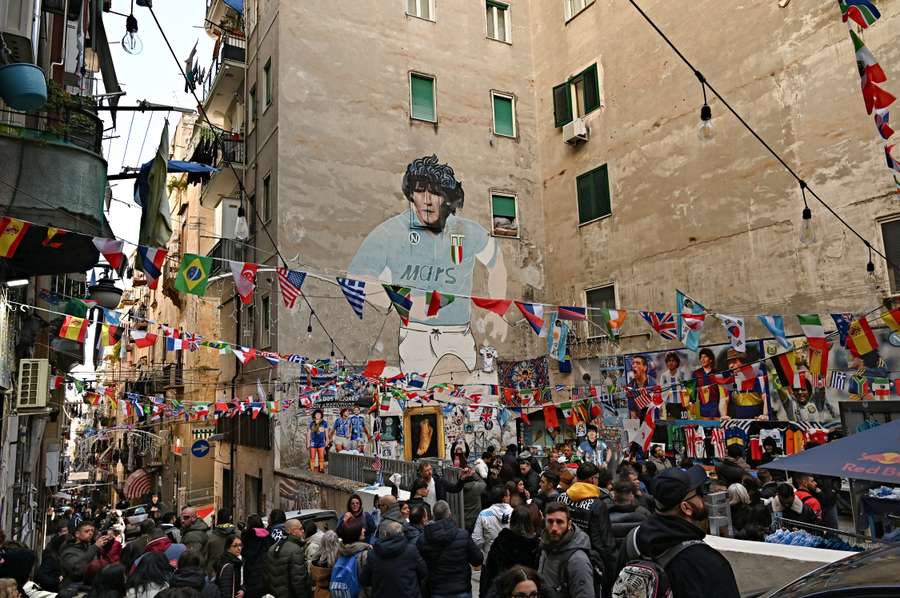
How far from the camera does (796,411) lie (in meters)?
13.5

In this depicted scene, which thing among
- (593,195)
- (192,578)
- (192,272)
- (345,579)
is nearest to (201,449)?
(192,272)

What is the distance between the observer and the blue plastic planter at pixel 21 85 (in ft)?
21.0

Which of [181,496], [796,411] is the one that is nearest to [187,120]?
[181,496]

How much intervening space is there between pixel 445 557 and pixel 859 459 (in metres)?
4.05

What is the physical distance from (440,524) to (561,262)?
15861 mm

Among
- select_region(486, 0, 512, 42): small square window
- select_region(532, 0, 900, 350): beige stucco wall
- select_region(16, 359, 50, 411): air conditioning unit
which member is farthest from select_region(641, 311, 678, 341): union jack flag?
select_region(486, 0, 512, 42): small square window

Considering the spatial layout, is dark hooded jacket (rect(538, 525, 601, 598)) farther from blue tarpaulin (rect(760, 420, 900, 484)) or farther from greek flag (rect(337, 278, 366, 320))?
greek flag (rect(337, 278, 366, 320))

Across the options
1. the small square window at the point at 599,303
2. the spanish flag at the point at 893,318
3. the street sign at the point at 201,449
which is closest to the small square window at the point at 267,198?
the street sign at the point at 201,449

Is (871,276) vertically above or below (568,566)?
above

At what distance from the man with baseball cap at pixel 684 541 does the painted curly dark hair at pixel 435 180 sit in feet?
56.6

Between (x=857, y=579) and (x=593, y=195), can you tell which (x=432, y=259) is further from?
(x=857, y=579)

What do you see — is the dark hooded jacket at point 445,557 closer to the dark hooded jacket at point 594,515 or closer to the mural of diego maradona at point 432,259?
the dark hooded jacket at point 594,515

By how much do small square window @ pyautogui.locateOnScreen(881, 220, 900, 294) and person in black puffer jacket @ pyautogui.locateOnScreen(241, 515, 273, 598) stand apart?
40.2 feet

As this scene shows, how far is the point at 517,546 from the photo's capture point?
5078 mm
